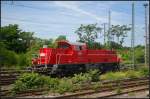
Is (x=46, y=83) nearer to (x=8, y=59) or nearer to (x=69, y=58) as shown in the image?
(x=69, y=58)

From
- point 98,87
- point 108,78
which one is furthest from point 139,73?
point 98,87

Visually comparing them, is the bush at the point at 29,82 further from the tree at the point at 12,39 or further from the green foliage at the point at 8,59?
the tree at the point at 12,39

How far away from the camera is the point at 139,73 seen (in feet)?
91.9

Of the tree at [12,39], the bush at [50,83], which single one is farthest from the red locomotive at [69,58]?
the tree at [12,39]

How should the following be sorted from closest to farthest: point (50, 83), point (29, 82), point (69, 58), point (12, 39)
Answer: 1. point (29, 82)
2. point (50, 83)
3. point (69, 58)
4. point (12, 39)

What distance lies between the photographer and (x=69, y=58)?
24219mm

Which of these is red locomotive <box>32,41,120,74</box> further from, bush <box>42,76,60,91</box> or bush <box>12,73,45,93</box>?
bush <box>12,73,45,93</box>

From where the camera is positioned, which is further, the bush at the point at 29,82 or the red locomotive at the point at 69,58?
the red locomotive at the point at 69,58

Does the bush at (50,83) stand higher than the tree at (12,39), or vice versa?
the tree at (12,39)

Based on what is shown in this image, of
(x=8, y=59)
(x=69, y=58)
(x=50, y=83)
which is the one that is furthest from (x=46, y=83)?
(x=8, y=59)

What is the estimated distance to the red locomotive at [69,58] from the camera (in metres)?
23.2

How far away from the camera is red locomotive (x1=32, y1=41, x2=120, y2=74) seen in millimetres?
23192

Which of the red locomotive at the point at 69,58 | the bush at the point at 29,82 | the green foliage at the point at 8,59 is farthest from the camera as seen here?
the green foliage at the point at 8,59

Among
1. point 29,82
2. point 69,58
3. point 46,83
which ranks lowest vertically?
point 46,83
